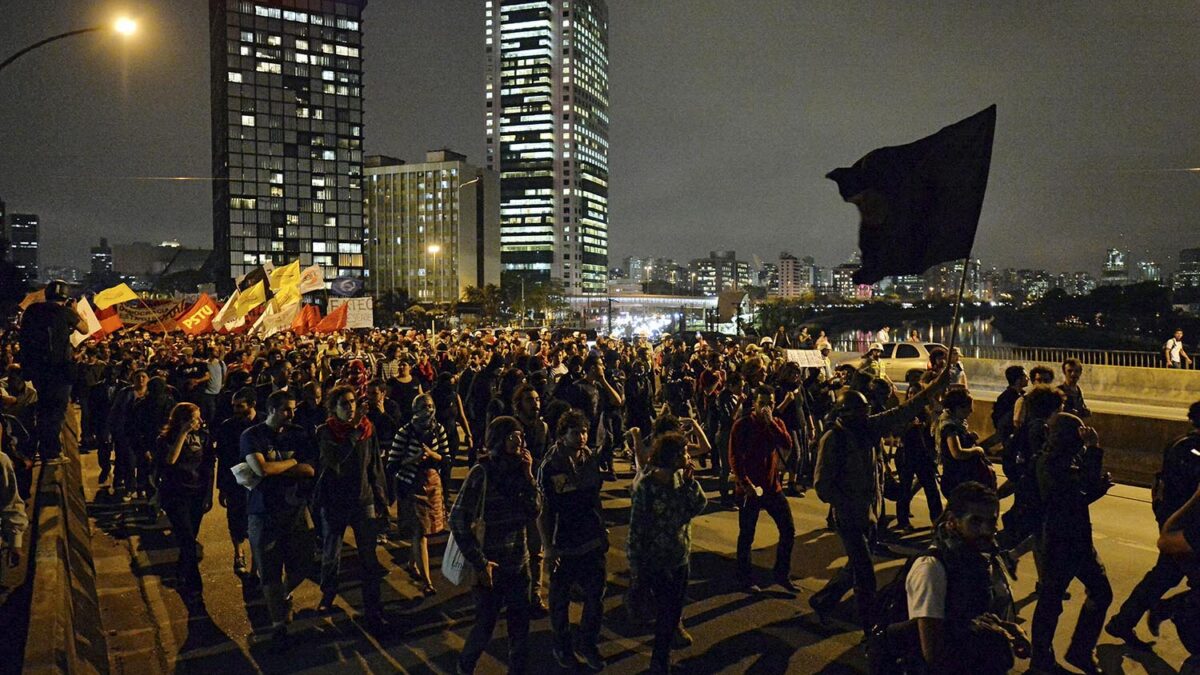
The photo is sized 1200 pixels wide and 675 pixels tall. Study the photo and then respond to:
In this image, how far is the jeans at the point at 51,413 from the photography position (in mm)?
9586

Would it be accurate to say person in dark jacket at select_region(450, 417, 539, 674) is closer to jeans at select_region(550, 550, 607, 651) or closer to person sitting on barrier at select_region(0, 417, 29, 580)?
jeans at select_region(550, 550, 607, 651)

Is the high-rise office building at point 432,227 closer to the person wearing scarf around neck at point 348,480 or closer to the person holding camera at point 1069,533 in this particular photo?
the person wearing scarf around neck at point 348,480

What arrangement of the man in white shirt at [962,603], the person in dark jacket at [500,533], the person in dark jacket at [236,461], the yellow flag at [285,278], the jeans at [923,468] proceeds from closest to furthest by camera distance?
the man in white shirt at [962,603], the person in dark jacket at [500,533], the person in dark jacket at [236,461], the jeans at [923,468], the yellow flag at [285,278]

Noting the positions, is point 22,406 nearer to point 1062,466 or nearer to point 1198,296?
point 1062,466

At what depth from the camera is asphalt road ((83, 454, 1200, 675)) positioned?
5.42m

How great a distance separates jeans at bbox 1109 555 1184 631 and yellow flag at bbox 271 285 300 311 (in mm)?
19455

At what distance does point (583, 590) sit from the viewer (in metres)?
5.14

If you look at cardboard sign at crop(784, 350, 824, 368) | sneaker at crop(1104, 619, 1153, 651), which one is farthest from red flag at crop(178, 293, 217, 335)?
sneaker at crop(1104, 619, 1153, 651)

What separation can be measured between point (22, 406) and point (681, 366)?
38.9 feet

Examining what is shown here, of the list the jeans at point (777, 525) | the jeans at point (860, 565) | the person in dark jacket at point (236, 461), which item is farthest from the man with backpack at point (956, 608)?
the person in dark jacket at point (236, 461)

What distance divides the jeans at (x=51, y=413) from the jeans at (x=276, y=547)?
18.0 feet

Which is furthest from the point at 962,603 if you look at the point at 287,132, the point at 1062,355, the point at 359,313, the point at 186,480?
the point at 287,132

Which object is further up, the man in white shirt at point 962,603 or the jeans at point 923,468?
the man in white shirt at point 962,603

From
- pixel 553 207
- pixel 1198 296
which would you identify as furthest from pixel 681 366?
pixel 553 207
